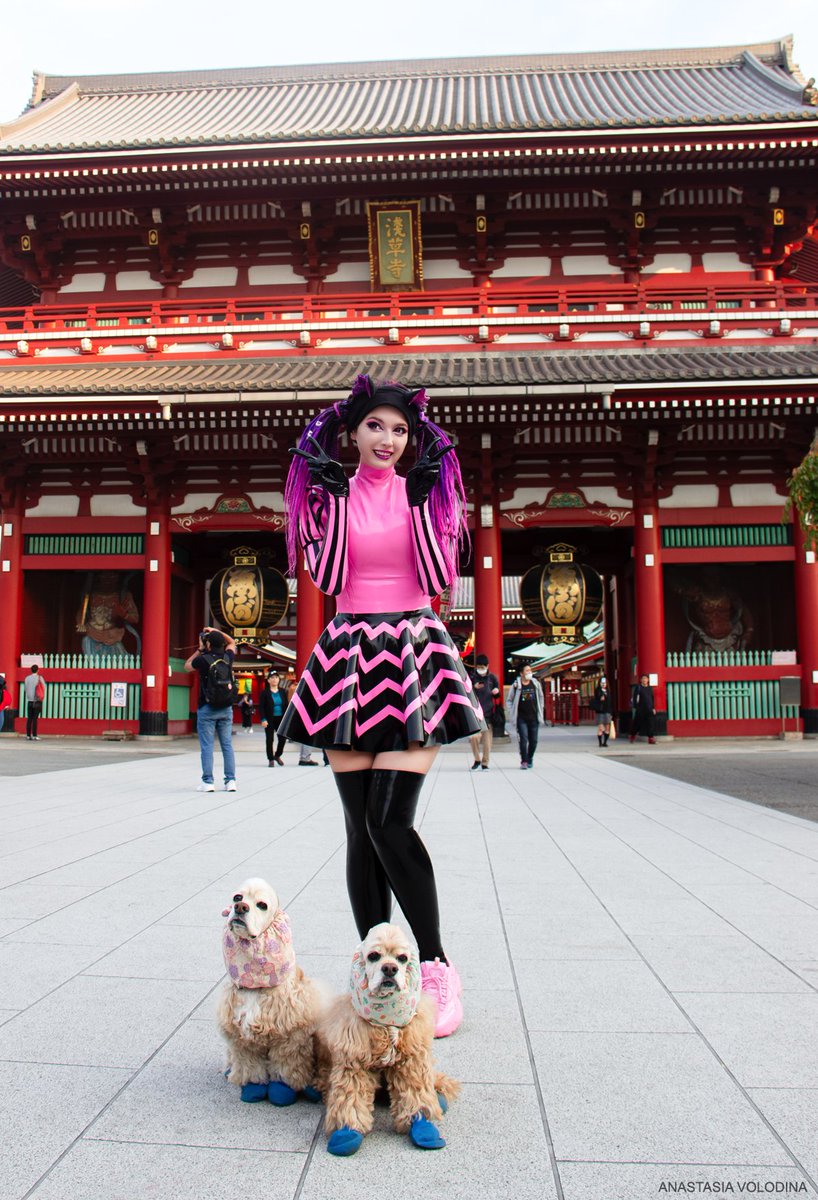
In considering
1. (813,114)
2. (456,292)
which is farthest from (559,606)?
(813,114)

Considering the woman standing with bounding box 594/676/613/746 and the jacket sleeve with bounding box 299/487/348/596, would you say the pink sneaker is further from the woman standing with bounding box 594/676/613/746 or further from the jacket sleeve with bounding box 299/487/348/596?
the woman standing with bounding box 594/676/613/746

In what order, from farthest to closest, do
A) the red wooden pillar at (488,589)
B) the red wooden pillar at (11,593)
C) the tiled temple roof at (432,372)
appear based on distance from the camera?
the red wooden pillar at (11,593) → the red wooden pillar at (488,589) → the tiled temple roof at (432,372)

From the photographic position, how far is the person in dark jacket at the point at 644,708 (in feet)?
49.8

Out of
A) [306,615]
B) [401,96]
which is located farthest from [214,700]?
[401,96]

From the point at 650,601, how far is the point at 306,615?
5987 mm

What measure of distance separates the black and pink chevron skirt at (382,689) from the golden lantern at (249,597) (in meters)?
13.7

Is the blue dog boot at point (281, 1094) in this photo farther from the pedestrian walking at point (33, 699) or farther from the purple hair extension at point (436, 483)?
the pedestrian walking at point (33, 699)

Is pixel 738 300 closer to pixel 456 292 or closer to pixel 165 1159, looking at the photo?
pixel 456 292

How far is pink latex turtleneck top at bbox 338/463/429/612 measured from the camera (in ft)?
8.76

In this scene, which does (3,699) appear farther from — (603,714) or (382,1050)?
(382,1050)

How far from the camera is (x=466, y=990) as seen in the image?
313cm

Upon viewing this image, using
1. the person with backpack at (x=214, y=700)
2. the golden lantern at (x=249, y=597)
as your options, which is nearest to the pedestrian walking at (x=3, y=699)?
the golden lantern at (x=249, y=597)

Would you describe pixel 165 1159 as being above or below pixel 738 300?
below

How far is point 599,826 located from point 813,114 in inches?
541
